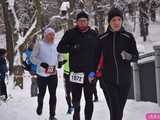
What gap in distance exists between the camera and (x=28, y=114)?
9.88m

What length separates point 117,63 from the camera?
6.54 m

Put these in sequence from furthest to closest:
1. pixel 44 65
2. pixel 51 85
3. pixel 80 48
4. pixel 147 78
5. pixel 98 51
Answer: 1. pixel 147 78
2. pixel 51 85
3. pixel 44 65
4. pixel 80 48
5. pixel 98 51

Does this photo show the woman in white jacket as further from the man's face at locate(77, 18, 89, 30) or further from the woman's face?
the woman's face

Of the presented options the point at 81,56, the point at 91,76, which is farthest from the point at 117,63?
the point at 81,56

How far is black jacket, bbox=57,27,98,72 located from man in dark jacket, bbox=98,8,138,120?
70 cm

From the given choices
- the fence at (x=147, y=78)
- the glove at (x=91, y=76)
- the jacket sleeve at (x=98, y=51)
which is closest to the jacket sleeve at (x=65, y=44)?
the glove at (x=91, y=76)

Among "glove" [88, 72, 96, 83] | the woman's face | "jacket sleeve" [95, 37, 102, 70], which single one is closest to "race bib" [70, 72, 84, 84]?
"glove" [88, 72, 96, 83]

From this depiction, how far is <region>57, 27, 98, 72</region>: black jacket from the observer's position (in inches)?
289

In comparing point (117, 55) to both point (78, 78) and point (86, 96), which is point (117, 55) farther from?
point (86, 96)

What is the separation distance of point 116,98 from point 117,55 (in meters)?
0.59

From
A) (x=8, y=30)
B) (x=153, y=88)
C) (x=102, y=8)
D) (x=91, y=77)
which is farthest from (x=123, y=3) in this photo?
(x=91, y=77)

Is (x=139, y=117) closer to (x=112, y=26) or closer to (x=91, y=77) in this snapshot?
(x=91, y=77)

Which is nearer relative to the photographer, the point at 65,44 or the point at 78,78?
the point at 78,78

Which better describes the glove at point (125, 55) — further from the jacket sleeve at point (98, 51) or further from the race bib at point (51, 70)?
the race bib at point (51, 70)
